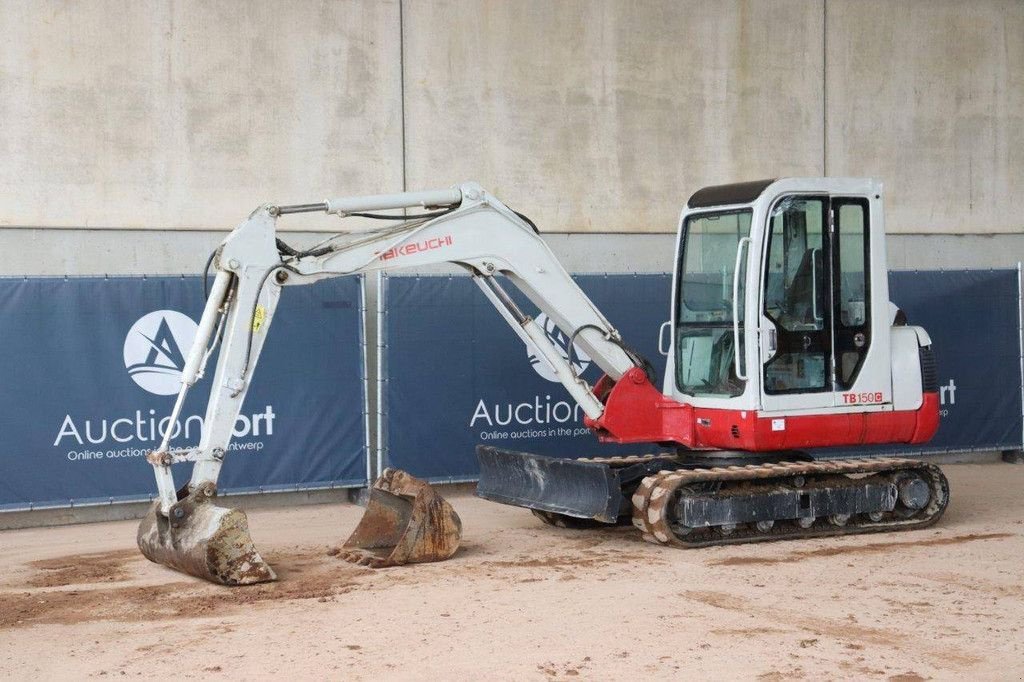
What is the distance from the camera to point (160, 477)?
9516mm

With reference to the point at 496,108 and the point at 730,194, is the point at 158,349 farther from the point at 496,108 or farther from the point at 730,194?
the point at 730,194

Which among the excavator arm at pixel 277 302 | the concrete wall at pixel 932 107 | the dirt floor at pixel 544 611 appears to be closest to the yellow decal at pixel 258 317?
the excavator arm at pixel 277 302

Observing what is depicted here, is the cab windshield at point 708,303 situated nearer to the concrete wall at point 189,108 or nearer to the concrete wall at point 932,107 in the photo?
the concrete wall at point 189,108

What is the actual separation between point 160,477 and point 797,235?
5.24m

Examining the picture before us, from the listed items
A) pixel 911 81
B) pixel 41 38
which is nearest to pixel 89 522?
pixel 41 38

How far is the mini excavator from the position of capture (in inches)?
412

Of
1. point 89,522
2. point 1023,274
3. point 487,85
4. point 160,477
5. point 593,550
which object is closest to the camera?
point 160,477

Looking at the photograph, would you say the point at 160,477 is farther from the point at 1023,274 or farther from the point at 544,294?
the point at 1023,274

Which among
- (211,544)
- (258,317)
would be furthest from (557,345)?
(211,544)

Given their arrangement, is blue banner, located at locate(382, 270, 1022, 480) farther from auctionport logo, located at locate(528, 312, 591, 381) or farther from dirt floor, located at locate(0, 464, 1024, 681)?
dirt floor, located at locate(0, 464, 1024, 681)

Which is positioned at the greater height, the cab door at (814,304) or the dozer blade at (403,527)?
the cab door at (814,304)

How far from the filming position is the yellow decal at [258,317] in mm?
9656

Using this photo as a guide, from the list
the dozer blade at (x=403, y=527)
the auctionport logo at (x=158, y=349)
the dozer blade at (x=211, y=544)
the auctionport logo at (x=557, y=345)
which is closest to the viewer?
the dozer blade at (x=211, y=544)

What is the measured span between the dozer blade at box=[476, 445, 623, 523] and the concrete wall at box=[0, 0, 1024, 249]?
370 centimetres
